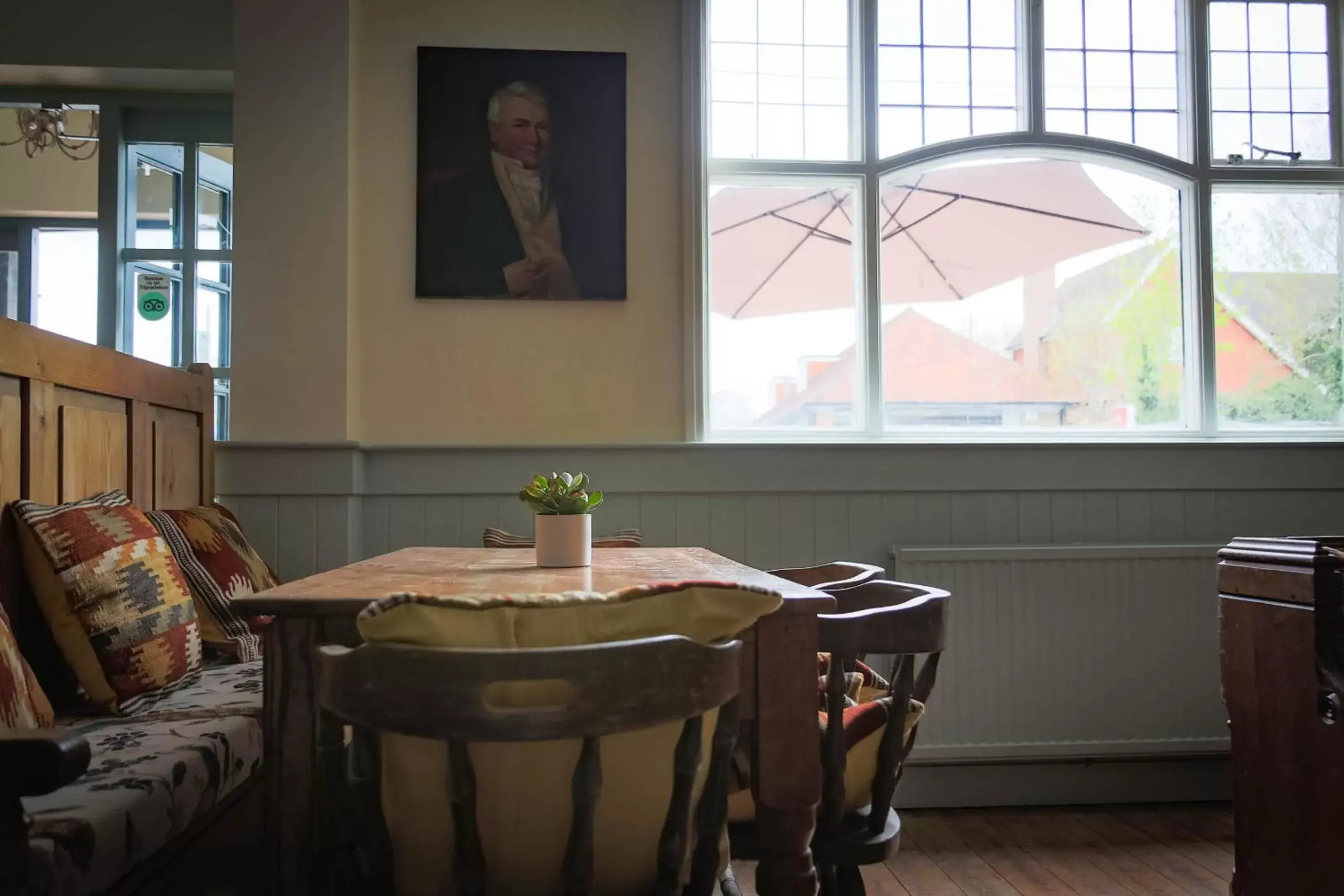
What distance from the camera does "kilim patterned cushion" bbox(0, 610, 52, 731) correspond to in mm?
1484

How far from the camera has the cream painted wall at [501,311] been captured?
308 cm

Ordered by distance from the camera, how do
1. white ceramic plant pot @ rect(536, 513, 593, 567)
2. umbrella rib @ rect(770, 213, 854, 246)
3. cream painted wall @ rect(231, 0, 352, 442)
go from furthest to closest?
umbrella rib @ rect(770, 213, 854, 246), cream painted wall @ rect(231, 0, 352, 442), white ceramic plant pot @ rect(536, 513, 593, 567)

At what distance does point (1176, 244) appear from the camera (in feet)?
11.3

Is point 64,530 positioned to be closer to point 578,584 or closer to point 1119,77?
point 578,584

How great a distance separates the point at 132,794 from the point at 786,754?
0.92 metres

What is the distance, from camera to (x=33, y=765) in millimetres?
926

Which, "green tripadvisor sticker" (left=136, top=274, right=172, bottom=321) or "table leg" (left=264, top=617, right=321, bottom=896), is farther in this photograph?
"green tripadvisor sticker" (left=136, top=274, right=172, bottom=321)

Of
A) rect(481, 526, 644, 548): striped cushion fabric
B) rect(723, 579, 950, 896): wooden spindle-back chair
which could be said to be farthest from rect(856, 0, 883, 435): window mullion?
rect(723, 579, 950, 896): wooden spindle-back chair

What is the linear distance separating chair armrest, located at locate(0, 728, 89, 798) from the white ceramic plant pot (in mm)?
1039

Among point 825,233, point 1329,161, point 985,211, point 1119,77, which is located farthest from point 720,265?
point 1329,161

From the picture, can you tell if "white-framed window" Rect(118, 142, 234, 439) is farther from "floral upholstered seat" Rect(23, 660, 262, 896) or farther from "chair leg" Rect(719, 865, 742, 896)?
"chair leg" Rect(719, 865, 742, 896)

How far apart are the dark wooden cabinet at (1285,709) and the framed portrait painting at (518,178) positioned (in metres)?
1.94

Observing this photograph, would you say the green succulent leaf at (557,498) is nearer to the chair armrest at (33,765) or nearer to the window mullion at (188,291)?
the chair armrest at (33,765)

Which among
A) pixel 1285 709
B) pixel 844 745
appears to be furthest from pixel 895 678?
pixel 1285 709
